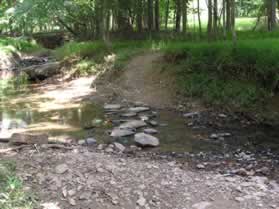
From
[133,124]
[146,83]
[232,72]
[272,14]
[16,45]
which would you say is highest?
[272,14]

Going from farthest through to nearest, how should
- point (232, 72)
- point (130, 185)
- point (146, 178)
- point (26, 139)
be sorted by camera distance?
point (232, 72) < point (26, 139) < point (146, 178) < point (130, 185)

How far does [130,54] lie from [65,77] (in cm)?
289

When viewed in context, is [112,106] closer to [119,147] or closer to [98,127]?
[98,127]

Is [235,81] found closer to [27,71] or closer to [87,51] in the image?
[87,51]

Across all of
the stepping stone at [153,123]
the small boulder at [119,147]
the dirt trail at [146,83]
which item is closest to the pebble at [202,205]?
the small boulder at [119,147]

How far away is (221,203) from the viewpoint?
13.7 feet

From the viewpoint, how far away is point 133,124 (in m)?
7.47

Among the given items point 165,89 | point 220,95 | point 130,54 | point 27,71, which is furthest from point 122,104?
point 27,71

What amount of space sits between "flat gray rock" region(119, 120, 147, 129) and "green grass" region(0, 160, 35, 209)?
3.32 meters

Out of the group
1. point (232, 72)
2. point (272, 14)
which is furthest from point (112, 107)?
point (272, 14)

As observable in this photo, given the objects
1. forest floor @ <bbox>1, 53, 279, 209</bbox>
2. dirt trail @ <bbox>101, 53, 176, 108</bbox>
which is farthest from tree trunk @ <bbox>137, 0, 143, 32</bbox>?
forest floor @ <bbox>1, 53, 279, 209</bbox>

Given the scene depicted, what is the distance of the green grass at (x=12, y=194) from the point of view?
11.5 feet

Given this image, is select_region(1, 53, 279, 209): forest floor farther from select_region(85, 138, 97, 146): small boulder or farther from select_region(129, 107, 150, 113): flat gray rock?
select_region(129, 107, 150, 113): flat gray rock

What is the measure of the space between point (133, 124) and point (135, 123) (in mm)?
67
